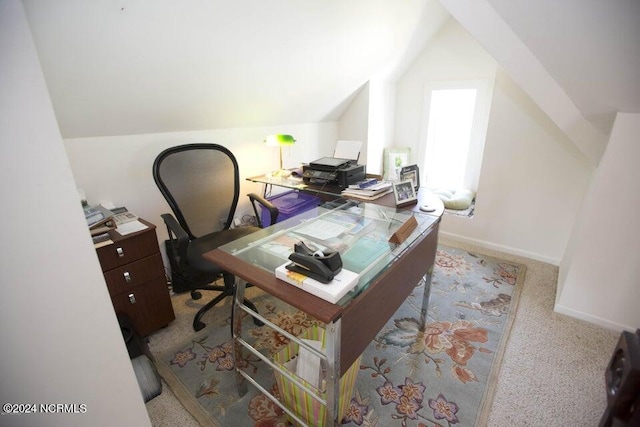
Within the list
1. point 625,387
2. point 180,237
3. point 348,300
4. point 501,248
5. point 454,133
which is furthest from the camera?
point 454,133

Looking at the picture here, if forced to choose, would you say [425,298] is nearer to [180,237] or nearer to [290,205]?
[290,205]

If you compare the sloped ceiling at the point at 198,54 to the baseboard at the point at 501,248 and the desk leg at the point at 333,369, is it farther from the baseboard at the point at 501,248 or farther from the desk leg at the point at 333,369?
the baseboard at the point at 501,248

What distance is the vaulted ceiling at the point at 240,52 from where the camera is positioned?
116 centimetres

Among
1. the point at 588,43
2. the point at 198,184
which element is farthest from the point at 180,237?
the point at 588,43

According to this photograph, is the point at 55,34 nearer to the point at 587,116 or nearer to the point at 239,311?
the point at 239,311

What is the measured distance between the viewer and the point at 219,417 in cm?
137

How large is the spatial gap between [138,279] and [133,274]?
47 millimetres

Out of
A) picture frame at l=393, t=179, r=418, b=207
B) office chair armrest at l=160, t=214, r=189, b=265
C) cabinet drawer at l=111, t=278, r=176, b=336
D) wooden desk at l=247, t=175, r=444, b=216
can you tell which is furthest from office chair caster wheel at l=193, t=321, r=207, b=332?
picture frame at l=393, t=179, r=418, b=207

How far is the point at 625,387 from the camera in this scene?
0.63m

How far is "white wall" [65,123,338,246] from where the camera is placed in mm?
1865

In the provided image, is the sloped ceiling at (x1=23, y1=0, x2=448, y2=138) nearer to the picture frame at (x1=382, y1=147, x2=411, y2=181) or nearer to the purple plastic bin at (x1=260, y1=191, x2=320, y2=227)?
the purple plastic bin at (x1=260, y1=191, x2=320, y2=227)

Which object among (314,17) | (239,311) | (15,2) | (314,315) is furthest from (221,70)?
(314,315)

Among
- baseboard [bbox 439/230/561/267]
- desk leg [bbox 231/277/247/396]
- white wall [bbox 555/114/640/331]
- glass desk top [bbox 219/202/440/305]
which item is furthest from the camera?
baseboard [bbox 439/230/561/267]

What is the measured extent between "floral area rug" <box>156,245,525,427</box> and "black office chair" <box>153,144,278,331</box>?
0.79ft
